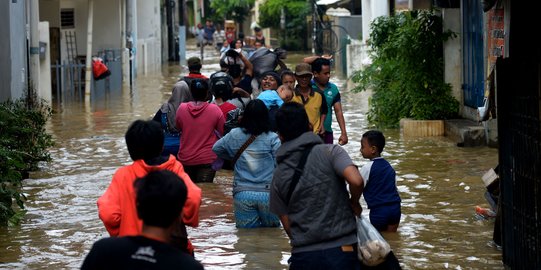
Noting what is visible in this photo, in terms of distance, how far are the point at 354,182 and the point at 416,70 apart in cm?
1232

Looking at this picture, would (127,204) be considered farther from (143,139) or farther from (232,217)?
(232,217)

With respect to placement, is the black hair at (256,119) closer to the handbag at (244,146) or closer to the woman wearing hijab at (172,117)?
the handbag at (244,146)

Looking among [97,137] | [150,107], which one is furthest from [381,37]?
[150,107]

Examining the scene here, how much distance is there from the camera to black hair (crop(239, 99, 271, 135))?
9906 millimetres

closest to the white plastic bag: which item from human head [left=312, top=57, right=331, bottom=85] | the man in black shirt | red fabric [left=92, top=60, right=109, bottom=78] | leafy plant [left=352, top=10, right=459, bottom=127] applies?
Result: the man in black shirt

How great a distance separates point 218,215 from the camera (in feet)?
37.9

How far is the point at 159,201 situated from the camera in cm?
430

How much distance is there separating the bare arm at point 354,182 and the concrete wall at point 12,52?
10.3m

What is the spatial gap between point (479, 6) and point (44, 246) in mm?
9262

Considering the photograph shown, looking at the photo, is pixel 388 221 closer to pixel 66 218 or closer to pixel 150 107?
pixel 66 218

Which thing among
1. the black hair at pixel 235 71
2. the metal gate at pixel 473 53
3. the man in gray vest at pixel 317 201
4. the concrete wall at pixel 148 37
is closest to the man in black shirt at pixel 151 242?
the man in gray vest at pixel 317 201

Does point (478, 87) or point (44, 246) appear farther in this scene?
point (478, 87)

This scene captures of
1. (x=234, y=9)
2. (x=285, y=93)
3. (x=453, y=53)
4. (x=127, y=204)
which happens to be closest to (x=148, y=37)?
(x=453, y=53)

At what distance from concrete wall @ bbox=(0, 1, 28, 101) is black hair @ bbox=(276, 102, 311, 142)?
33.0 feet
